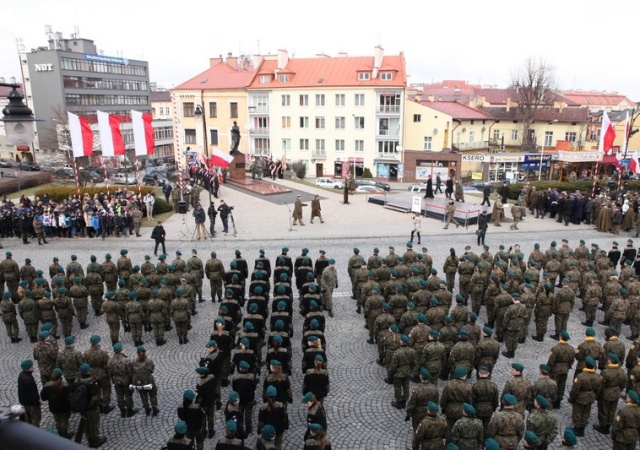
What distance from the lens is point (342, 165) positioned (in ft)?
193

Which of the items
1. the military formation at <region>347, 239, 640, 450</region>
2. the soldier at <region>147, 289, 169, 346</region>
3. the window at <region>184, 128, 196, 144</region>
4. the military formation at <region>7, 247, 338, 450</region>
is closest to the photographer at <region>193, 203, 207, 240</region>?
the military formation at <region>7, 247, 338, 450</region>

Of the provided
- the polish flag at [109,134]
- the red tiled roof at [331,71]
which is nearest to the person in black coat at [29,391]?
the polish flag at [109,134]

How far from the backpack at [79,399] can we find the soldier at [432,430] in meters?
5.76

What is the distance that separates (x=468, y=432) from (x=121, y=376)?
256 inches

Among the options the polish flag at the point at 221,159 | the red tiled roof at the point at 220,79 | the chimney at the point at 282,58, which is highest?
the chimney at the point at 282,58

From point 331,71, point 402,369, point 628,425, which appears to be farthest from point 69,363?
point 331,71

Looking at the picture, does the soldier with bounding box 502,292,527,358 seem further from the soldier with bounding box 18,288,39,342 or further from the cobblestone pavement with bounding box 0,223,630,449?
the soldier with bounding box 18,288,39,342

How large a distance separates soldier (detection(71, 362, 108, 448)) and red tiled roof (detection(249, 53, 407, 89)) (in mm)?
50171

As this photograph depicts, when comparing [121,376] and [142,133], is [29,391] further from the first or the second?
[142,133]

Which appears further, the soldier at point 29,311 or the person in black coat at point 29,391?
the soldier at point 29,311

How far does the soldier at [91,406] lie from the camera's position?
30.1 ft

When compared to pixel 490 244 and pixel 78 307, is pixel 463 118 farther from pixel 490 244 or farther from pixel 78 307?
pixel 78 307

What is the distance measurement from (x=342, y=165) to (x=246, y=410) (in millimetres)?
50236

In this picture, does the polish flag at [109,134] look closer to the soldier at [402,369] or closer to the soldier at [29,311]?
the soldier at [29,311]
